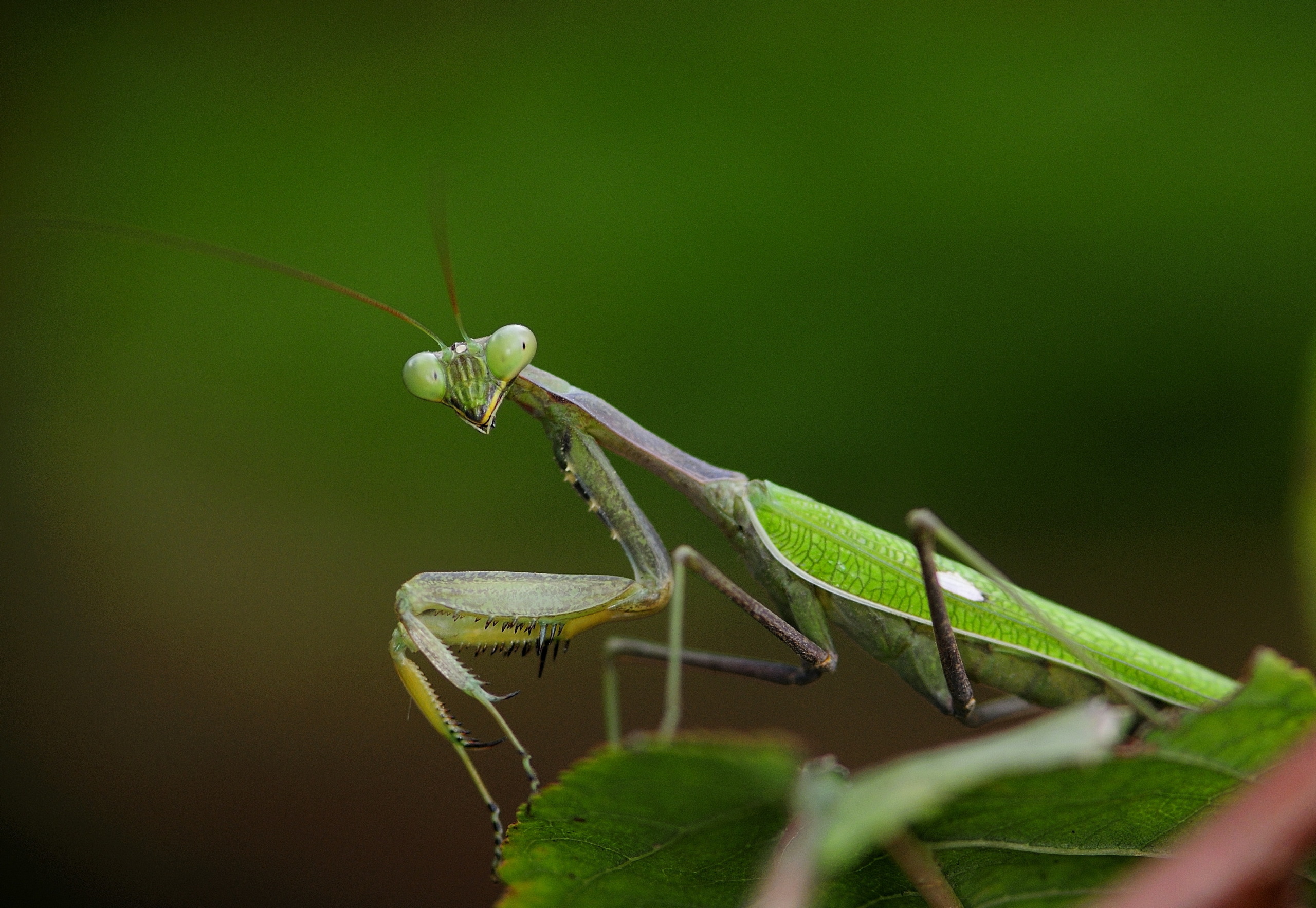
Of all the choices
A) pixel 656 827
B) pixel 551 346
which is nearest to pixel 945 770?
pixel 656 827

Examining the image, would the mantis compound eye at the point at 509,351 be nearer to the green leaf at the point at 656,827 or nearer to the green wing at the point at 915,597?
the green wing at the point at 915,597

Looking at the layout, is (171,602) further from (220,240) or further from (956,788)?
(956,788)

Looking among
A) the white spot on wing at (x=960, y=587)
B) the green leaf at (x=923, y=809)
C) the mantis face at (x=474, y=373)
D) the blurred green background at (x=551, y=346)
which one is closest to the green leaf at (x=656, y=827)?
the green leaf at (x=923, y=809)

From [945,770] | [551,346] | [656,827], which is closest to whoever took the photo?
[945,770]

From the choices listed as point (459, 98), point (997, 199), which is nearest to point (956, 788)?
point (997, 199)

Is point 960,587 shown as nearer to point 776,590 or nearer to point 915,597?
point 915,597

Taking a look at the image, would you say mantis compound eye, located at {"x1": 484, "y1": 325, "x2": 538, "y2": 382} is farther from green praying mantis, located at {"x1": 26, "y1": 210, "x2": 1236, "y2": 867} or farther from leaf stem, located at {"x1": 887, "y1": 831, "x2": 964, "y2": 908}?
leaf stem, located at {"x1": 887, "y1": 831, "x2": 964, "y2": 908}
